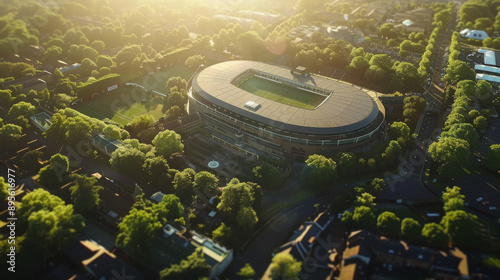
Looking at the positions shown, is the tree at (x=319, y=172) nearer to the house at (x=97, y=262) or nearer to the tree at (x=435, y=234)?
the tree at (x=435, y=234)

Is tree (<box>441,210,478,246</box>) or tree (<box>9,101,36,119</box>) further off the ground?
tree (<box>9,101,36,119</box>)

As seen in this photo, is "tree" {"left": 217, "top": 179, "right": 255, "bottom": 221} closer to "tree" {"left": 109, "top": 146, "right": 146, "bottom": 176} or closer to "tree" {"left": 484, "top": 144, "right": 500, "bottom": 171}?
"tree" {"left": 109, "top": 146, "right": 146, "bottom": 176}

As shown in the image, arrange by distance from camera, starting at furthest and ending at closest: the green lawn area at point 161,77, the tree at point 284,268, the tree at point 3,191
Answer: the green lawn area at point 161,77 → the tree at point 3,191 → the tree at point 284,268

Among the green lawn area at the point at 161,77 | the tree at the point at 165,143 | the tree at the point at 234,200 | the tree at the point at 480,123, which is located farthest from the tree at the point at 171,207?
the tree at the point at 480,123

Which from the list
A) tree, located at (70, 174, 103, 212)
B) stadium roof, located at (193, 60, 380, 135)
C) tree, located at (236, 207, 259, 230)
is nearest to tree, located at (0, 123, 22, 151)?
tree, located at (70, 174, 103, 212)

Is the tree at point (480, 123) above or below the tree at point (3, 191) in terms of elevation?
below

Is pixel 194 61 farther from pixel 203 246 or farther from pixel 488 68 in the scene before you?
pixel 488 68

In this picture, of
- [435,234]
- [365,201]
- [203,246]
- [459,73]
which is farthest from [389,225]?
[459,73]

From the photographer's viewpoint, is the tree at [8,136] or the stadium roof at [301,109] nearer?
the stadium roof at [301,109]

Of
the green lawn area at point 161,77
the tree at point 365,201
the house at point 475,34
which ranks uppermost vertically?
the tree at point 365,201
